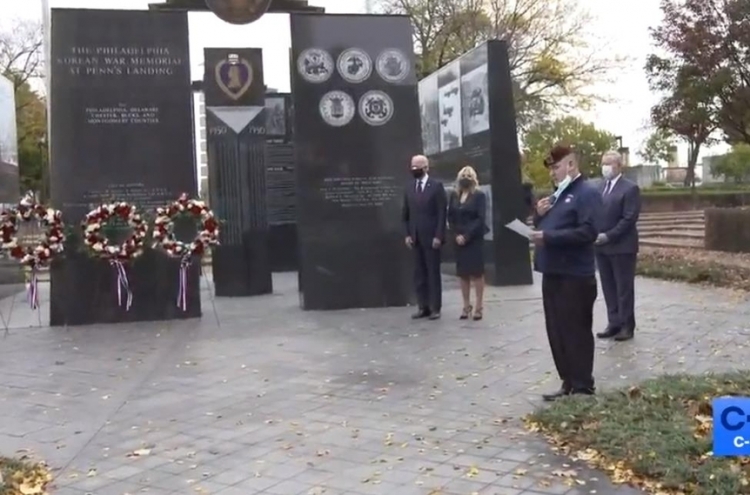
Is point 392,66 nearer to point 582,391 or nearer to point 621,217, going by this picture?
point 621,217

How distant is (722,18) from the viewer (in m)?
20.9

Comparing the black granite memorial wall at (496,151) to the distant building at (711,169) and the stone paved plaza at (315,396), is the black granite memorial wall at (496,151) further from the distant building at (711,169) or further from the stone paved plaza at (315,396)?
the distant building at (711,169)

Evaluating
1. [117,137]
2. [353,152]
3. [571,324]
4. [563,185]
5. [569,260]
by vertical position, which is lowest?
[571,324]

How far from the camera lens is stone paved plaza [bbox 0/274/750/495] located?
5.27 metres

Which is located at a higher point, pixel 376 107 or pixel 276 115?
pixel 276 115

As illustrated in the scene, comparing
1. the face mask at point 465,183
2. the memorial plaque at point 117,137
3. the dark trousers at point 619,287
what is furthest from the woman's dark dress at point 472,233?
the memorial plaque at point 117,137

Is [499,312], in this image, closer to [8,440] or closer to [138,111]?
[138,111]

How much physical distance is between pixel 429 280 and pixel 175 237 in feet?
10.4

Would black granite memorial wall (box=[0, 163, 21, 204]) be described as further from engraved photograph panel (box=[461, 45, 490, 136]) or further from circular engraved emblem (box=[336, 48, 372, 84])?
engraved photograph panel (box=[461, 45, 490, 136])

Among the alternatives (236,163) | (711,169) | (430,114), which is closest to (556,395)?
(236,163)

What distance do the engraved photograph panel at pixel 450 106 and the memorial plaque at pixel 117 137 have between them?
5.50 metres

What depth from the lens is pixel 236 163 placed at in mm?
15102

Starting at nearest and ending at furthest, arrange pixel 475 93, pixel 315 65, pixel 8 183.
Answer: pixel 315 65 → pixel 475 93 → pixel 8 183

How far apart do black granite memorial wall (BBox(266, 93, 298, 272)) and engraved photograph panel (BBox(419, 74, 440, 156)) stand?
2.64 metres
